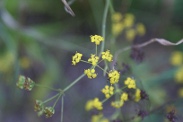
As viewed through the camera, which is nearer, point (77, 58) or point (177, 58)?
point (77, 58)

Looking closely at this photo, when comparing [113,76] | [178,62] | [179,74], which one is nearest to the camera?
[113,76]

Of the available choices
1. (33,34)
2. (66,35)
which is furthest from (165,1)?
(33,34)

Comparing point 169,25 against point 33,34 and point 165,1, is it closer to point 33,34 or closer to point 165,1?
point 165,1

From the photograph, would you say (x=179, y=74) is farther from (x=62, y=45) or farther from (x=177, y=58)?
(x=62, y=45)

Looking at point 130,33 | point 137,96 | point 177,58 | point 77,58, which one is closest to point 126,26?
point 130,33

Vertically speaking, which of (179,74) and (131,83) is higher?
(179,74)

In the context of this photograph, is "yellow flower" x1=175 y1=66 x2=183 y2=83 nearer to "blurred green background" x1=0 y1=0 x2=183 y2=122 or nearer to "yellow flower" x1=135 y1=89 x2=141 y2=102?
"blurred green background" x1=0 y1=0 x2=183 y2=122

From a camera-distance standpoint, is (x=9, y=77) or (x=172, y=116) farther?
(x=9, y=77)
